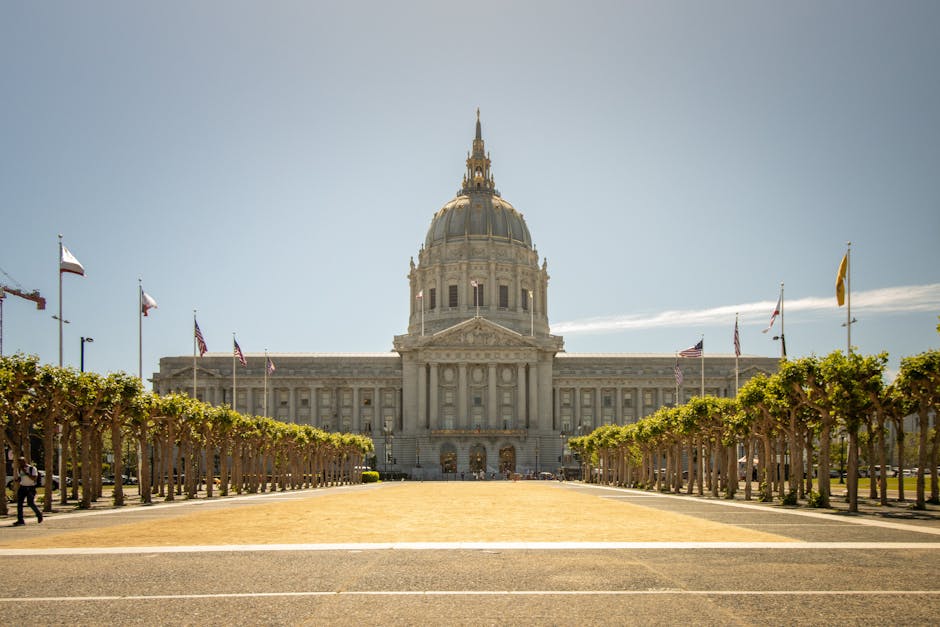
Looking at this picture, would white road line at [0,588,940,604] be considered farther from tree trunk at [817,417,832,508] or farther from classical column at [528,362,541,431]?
classical column at [528,362,541,431]

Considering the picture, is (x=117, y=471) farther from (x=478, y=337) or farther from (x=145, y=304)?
(x=478, y=337)

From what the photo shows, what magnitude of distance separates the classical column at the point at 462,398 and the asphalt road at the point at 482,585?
14120cm

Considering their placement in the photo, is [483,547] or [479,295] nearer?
[483,547]

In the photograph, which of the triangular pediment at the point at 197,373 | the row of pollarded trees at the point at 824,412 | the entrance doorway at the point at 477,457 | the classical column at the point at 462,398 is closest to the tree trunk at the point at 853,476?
the row of pollarded trees at the point at 824,412

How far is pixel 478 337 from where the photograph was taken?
6585 inches

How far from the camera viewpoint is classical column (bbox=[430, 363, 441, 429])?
164000 mm

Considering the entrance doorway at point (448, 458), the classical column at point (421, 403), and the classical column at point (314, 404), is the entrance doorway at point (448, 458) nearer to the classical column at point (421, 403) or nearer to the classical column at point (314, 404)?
the classical column at point (421, 403)

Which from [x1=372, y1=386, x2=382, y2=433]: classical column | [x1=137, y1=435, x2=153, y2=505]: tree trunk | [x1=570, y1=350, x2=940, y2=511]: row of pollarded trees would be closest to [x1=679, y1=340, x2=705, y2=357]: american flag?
[x1=570, y1=350, x2=940, y2=511]: row of pollarded trees

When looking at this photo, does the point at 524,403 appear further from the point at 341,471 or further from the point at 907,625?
the point at 907,625

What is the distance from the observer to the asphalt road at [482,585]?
537 inches

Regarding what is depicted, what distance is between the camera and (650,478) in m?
86.6

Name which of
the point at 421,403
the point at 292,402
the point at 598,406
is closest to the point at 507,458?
the point at 421,403

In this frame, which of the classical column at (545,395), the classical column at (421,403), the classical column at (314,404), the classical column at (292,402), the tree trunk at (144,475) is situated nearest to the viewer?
the tree trunk at (144,475)

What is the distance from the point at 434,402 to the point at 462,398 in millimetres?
4741
